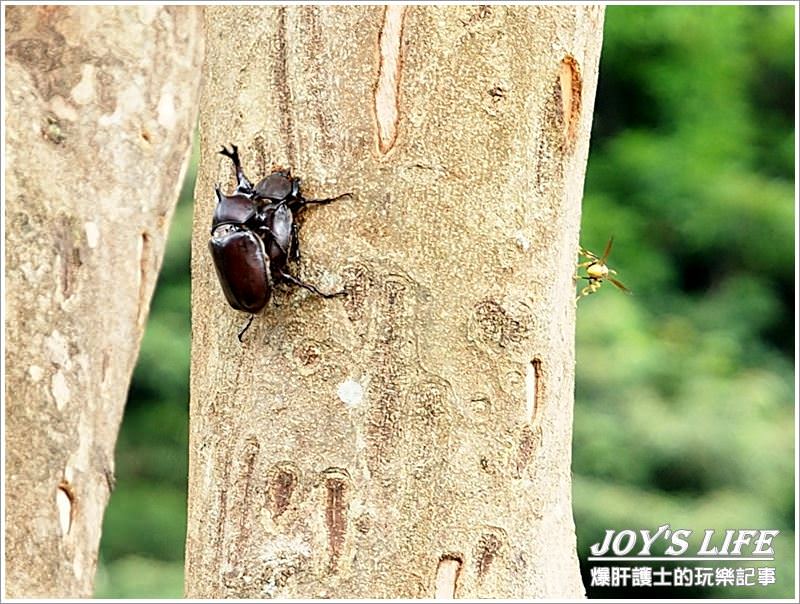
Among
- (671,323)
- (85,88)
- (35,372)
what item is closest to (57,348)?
(35,372)

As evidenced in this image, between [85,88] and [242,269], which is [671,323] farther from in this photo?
[242,269]

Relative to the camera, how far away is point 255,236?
1.34m

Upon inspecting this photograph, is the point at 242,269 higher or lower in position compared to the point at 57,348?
higher

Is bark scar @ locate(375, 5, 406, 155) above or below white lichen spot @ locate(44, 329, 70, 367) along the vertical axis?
above

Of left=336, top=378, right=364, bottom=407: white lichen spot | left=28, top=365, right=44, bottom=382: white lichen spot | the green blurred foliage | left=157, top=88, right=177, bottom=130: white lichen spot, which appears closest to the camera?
left=336, top=378, right=364, bottom=407: white lichen spot

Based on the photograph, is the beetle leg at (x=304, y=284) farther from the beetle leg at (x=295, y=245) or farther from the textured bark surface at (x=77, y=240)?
the textured bark surface at (x=77, y=240)

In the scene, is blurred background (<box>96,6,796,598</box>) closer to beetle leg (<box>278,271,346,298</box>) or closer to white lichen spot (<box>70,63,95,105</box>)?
white lichen spot (<box>70,63,95,105</box>)

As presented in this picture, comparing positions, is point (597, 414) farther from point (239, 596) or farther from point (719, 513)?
point (239, 596)

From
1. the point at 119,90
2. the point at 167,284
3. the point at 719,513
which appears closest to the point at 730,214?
the point at 719,513

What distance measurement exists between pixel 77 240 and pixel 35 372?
0.83 feet

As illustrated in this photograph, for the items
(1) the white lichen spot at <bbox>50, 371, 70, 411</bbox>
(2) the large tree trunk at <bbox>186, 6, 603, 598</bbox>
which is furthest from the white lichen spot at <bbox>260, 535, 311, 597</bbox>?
(1) the white lichen spot at <bbox>50, 371, 70, 411</bbox>

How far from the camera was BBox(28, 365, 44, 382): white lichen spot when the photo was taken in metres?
2.04

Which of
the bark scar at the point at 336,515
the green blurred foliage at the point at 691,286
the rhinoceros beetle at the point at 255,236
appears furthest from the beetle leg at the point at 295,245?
the green blurred foliage at the point at 691,286

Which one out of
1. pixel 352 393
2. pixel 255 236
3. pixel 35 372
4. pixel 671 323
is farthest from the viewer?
pixel 671 323
